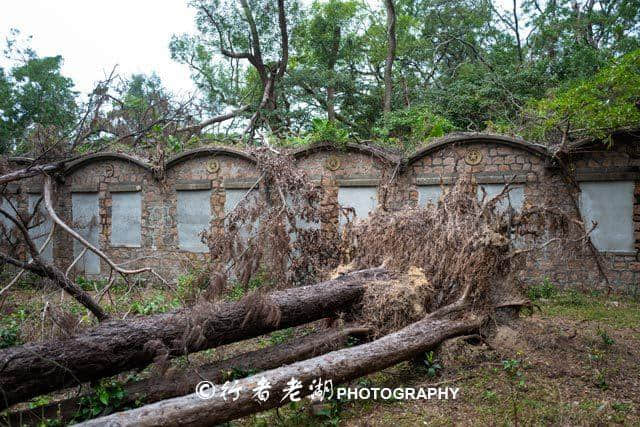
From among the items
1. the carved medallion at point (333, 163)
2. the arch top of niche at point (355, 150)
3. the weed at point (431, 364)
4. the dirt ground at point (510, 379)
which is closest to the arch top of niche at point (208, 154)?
the arch top of niche at point (355, 150)

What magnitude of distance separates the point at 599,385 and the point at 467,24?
16.7 metres

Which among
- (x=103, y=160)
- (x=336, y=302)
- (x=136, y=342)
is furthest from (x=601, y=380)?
(x=103, y=160)

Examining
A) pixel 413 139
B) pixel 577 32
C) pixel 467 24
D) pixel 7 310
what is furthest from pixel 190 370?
pixel 467 24

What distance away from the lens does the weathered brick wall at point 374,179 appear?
330 inches

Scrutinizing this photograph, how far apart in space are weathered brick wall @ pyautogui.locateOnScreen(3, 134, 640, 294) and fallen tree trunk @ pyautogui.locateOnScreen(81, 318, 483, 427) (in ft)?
9.41

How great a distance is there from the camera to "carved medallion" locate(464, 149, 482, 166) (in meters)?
8.90

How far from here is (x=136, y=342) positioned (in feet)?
12.9

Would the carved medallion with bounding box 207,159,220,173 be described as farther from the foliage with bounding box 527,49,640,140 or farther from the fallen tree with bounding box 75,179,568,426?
the foliage with bounding box 527,49,640,140

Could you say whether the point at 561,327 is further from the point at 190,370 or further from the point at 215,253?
the point at 215,253

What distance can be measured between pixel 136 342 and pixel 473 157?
6944 millimetres

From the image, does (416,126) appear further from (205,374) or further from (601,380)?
(205,374)

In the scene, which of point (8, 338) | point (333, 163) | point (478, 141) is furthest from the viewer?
point (333, 163)

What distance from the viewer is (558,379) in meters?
4.43

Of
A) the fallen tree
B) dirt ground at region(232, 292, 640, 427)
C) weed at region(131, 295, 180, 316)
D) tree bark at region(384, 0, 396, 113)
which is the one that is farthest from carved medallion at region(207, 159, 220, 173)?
tree bark at region(384, 0, 396, 113)
